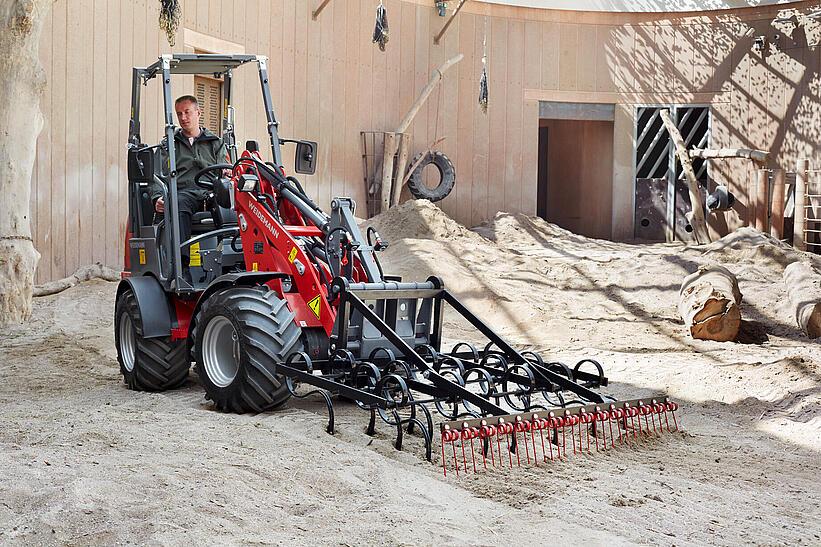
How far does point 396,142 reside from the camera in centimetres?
1571

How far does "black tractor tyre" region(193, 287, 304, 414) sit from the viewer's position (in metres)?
5.49

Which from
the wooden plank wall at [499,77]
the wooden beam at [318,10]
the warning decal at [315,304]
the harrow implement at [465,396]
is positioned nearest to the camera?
the harrow implement at [465,396]

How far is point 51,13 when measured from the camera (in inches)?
388

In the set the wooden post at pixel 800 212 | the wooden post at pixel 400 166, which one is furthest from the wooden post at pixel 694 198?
the wooden post at pixel 400 166

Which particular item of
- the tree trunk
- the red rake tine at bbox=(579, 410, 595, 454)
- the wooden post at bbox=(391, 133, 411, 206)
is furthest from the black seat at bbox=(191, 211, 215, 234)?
the wooden post at bbox=(391, 133, 411, 206)

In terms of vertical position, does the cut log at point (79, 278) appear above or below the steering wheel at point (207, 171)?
below

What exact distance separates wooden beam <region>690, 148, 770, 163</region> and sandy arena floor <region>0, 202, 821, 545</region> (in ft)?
25.7

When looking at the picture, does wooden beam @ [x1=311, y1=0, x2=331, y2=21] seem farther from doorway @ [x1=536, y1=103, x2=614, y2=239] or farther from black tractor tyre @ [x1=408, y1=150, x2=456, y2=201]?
doorway @ [x1=536, y1=103, x2=614, y2=239]

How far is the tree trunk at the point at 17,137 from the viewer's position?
336 inches

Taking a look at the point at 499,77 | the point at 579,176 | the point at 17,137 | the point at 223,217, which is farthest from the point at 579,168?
the point at 223,217

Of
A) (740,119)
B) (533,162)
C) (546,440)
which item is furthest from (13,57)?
(740,119)

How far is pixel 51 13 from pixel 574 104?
10669 mm

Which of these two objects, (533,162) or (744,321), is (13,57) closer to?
(744,321)

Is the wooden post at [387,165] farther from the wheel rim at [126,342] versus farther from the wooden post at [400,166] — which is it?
the wheel rim at [126,342]
